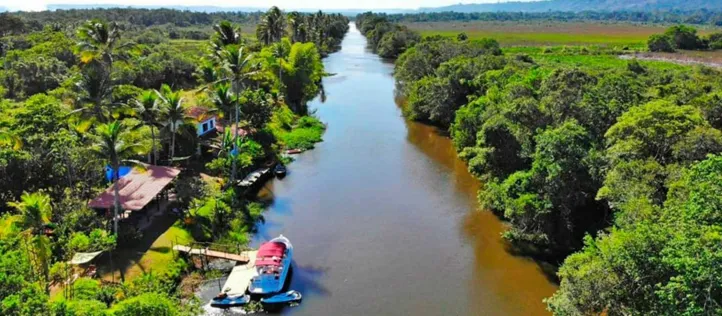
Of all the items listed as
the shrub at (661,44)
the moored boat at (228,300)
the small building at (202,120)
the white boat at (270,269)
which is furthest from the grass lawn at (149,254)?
the shrub at (661,44)

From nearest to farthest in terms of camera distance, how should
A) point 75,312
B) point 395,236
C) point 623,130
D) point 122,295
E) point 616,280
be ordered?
1. point 75,312
2. point 616,280
3. point 122,295
4. point 623,130
5. point 395,236

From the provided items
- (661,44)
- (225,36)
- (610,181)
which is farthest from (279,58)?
(661,44)

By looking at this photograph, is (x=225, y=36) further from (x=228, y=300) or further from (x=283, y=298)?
(x=283, y=298)

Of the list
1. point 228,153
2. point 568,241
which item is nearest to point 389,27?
point 228,153

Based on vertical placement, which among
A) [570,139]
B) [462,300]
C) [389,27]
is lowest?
[462,300]

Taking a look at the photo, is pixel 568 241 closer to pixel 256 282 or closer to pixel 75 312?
pixel 256 282

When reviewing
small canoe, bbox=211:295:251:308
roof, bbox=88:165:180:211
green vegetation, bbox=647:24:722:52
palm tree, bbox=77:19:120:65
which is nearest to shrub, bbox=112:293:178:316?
small canoe, bbox=211:295:251:308
